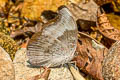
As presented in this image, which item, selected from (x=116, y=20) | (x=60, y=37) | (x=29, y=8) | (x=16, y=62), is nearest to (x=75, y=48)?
(x=60, y=37)

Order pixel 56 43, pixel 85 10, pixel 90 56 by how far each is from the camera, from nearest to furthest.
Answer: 1. pixel 56 43
2. pixel 90 56
3. pixel 85 10

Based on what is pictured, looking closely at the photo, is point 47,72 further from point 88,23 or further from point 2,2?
point 2,2

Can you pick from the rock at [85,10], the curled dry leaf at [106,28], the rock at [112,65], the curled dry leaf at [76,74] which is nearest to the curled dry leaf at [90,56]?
the curled dry leaf at [76,74]

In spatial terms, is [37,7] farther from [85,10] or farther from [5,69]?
[5,69]

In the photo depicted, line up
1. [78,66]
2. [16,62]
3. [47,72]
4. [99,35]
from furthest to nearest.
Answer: [99,35] < [16,62] < [78,66] < [47,72]

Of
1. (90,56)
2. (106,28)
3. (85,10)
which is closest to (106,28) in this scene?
(106,28)

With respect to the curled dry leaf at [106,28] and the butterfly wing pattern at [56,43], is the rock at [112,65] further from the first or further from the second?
the curled dry leaf at [106,28]
